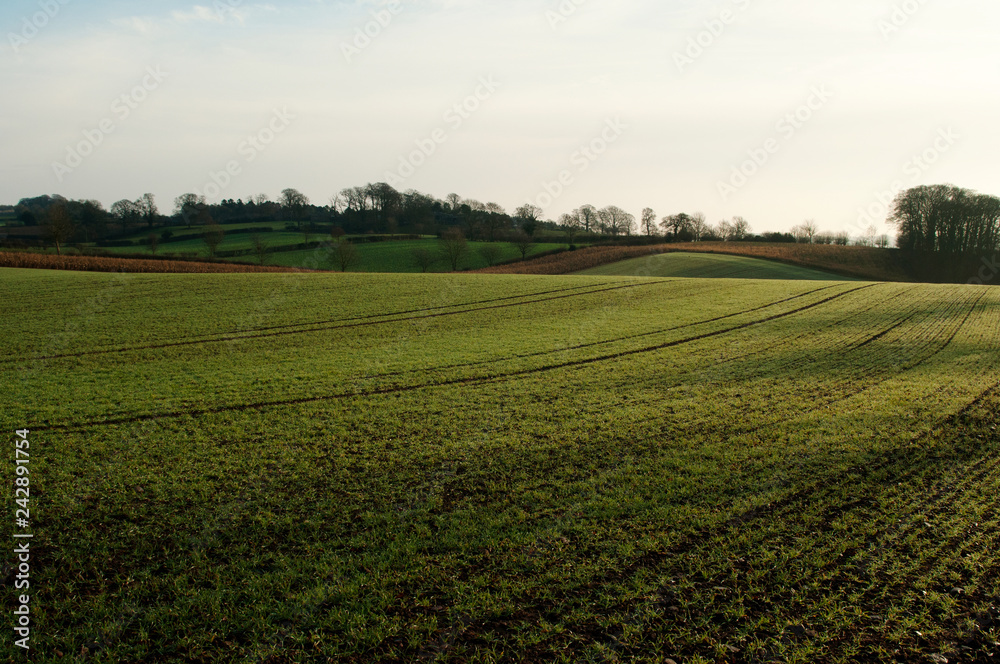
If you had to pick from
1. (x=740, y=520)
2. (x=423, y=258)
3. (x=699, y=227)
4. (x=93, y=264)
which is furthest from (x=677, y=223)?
(x=740, y=520)

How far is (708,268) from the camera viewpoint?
56.7 m

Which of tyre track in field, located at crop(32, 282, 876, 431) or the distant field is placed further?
the distant field

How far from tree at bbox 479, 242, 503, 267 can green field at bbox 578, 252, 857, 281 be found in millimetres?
16655

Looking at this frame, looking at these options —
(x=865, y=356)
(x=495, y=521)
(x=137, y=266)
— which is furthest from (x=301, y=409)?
(x=137, y=266)

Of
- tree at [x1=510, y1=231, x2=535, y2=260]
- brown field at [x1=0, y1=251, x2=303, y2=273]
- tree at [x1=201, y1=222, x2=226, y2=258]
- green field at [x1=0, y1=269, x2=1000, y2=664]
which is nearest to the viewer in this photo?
green field at [x1=0, y1=269, x2=1000, y2=664]

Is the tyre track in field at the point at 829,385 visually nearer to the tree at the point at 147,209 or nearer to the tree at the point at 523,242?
the tree at the point at 523,242

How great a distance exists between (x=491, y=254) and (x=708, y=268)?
29084mm

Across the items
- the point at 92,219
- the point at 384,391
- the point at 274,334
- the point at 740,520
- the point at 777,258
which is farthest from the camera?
the point at 92,219

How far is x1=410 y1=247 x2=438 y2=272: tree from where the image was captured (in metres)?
69.5

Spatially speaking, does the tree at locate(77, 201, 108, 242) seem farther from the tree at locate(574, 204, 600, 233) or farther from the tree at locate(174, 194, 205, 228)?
the tree at locate(574, 204, 600, 233)

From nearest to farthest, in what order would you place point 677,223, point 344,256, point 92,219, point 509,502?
1. point 509,502
2. point 344,256
3. point 92,219
4. point 677,223

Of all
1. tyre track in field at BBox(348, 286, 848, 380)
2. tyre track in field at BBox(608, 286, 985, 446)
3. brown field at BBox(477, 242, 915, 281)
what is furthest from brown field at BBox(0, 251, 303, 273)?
tyre track in field at BBox(608, 286, 985, 446)

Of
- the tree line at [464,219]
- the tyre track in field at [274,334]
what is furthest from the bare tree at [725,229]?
the tyre track in field at [274,334]

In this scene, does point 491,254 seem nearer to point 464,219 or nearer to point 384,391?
point 464,219
